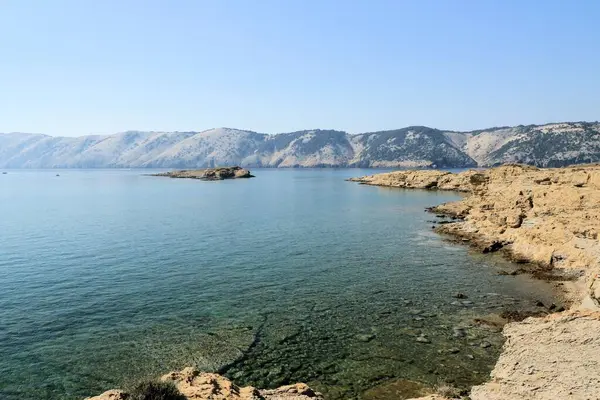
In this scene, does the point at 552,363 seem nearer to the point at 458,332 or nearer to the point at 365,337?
the point at 458,332

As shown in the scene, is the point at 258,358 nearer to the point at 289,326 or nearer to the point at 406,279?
the point at 289,326

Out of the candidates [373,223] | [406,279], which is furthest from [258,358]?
[373,223]

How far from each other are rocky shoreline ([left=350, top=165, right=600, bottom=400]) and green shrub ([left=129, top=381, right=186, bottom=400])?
36.7ft

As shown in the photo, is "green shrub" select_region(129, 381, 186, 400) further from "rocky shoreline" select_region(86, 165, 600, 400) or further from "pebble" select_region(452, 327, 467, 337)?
"pebble" select_region(452, 327, 467, 337)

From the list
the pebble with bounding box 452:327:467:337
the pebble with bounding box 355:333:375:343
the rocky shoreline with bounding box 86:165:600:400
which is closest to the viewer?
the rocky shoreline with bounding box 86:165:600:400

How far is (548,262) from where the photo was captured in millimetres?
35438

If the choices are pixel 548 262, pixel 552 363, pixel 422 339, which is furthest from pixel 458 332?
pixel 548 262

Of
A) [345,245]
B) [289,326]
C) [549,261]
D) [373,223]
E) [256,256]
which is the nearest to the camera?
[289,326]

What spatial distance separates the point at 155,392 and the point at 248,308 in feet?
50.5

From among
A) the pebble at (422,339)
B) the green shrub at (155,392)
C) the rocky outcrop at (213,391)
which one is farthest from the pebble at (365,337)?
the green shrub at (155,392)

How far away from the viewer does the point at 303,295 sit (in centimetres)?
2889

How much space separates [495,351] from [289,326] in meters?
11.2

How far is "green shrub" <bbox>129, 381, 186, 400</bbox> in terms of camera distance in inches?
424

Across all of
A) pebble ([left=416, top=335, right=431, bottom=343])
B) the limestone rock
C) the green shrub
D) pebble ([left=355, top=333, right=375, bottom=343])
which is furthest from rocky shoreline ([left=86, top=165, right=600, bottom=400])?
pebble ([left=355, top=333, right=375, bottom=343])
